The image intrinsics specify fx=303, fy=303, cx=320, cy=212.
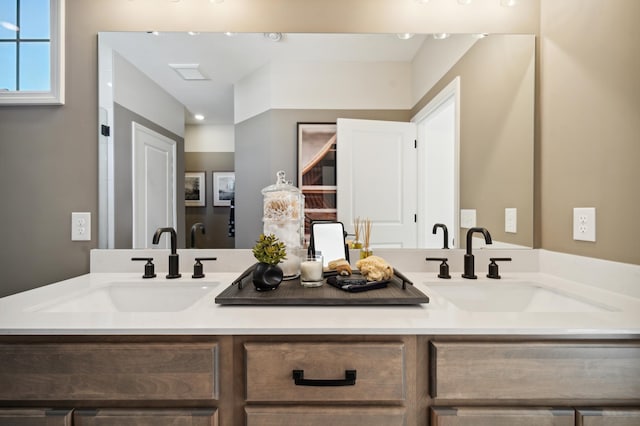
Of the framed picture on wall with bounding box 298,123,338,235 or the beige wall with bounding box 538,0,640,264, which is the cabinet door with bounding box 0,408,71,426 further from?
the beige wall with bounding box 538,0,640,264

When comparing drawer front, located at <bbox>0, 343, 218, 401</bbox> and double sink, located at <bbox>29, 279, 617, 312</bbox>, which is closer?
drawer front, located at <bbox>0, 343, 218, 401</bbox>

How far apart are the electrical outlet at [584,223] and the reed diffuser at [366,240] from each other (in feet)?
2.74

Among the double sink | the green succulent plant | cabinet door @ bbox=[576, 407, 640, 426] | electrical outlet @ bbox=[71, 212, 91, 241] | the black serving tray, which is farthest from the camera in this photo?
electrical outlet @ bbox=[71, 212, 91, 241]

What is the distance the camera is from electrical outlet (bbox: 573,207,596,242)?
115 centimetres

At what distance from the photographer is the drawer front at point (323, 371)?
77 cm

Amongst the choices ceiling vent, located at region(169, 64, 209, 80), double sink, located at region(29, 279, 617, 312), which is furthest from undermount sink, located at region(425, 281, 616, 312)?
ceiling vent, located at region(169, 64, 209, 80)

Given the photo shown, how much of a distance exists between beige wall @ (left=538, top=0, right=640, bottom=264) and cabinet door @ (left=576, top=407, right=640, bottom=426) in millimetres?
500

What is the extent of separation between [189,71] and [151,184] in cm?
61

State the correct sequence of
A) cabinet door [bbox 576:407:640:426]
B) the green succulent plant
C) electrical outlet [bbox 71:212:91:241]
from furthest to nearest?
electrical outlet [bbox 71:212:91:241] → the green succulent plant → cabinet door [bbox 576:407:640:426]

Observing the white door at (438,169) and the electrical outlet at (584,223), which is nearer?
the electrical outlet at (584,223)

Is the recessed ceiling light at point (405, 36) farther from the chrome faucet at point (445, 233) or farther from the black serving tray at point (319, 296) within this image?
the black serving tray at point (319, 296)

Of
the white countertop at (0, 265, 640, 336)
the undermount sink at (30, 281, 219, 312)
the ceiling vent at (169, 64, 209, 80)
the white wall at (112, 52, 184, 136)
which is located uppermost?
the ceiling vent at (169, 64, 209, 80)

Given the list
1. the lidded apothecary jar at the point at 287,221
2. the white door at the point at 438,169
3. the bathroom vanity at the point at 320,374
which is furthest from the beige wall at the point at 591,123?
the lidded apothecary jar at the point at 287,221

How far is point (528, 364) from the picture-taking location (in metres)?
0.76
